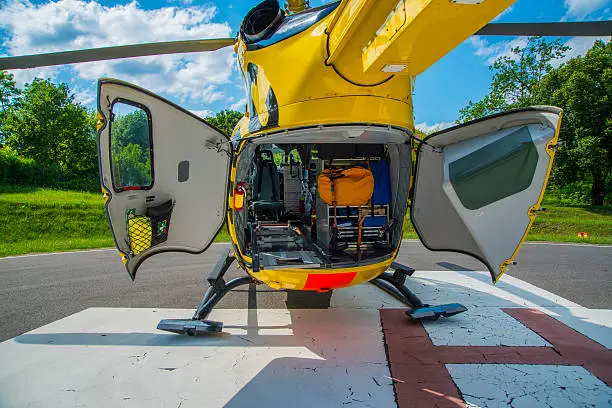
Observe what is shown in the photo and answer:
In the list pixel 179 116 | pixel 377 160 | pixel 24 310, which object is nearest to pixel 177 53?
pixel 179 116

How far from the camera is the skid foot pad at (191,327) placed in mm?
3246

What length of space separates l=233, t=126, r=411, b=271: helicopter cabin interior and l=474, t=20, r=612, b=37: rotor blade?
1117 millimetres

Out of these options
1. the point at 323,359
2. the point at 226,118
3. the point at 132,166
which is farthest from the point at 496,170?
the point at 226,118

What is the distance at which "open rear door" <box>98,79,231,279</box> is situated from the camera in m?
2.99

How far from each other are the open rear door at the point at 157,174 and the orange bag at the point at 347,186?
1012 millimetres

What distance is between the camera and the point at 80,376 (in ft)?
8.69

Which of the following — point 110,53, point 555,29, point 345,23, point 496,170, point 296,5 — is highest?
point 296,5

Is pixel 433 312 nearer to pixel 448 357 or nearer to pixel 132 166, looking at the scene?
pixel 448 357

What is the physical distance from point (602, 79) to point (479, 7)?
2461 centimetres

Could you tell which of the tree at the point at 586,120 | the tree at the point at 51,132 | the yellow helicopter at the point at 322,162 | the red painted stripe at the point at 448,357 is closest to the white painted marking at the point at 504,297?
the red painted stripe at the point at 448,357

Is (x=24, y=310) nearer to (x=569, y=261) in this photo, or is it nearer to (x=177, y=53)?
(x=177, y=53)

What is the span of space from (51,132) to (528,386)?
37.7 meters

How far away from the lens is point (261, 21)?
2.75 meters

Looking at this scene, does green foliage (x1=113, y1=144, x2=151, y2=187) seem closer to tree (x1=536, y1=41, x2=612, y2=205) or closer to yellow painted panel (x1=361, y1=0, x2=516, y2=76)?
yellow painted panel (x1=361, y1=0, x2=516, y2=76)
